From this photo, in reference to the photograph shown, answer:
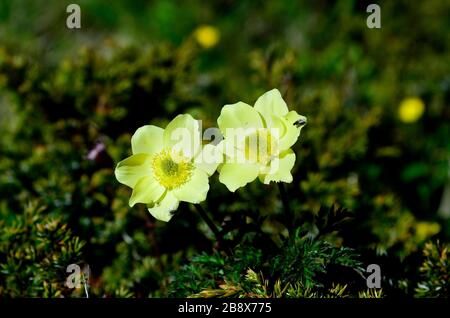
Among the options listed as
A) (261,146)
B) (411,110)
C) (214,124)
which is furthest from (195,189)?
(411,110)

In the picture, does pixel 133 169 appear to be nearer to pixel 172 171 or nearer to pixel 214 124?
pixel 172 171

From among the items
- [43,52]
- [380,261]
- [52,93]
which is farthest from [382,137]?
[43,52]

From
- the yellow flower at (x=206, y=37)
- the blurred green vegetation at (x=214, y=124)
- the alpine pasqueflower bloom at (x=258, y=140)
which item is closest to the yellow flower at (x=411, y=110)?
the blurred green vegetation at (x=214, y=124)

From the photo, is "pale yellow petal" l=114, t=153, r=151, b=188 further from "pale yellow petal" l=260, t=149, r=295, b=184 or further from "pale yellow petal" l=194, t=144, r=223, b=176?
"pale yellow petal" l=260, t=149, r=295, b=184

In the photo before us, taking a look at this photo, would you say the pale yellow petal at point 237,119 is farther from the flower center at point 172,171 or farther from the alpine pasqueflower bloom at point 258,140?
the flower center at point 172,171

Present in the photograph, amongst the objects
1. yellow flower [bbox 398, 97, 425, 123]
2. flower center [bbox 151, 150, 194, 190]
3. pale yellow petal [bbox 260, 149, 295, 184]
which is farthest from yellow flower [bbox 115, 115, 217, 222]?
yellow flower [bbox 398, 97, 425, 123]
